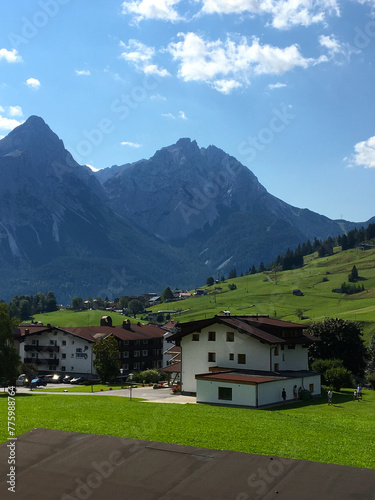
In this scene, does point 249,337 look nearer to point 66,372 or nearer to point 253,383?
point 253,383

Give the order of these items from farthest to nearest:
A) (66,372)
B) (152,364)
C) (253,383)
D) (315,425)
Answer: (152,364) → (66,372) → (253,383) → (315,425)

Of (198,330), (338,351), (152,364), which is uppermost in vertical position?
(198,330)

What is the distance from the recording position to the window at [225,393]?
4897 cm

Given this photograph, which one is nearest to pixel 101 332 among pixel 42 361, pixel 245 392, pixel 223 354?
pixel 42 361

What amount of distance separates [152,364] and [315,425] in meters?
104

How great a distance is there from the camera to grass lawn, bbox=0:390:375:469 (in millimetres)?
23609

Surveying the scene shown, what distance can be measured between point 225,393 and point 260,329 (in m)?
17.2

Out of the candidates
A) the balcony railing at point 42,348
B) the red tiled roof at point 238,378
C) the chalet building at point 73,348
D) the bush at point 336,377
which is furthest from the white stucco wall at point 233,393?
the balcony railing at point 42,348

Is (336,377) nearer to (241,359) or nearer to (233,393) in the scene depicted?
(241,359)

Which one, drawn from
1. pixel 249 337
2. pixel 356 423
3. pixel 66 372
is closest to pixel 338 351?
pixel 249 337

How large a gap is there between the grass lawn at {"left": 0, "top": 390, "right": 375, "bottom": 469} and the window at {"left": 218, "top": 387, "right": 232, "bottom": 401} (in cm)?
1263

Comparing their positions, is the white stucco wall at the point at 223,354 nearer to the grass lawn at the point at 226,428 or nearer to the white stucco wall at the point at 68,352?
the grass lawn at the point at 226,428

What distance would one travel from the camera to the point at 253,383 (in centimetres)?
4750

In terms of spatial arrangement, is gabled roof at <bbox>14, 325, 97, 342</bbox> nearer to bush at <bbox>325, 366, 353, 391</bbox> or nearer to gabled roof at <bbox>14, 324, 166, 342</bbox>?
gabled roof at <bbox>14, 324, 166, 342</bbox>
